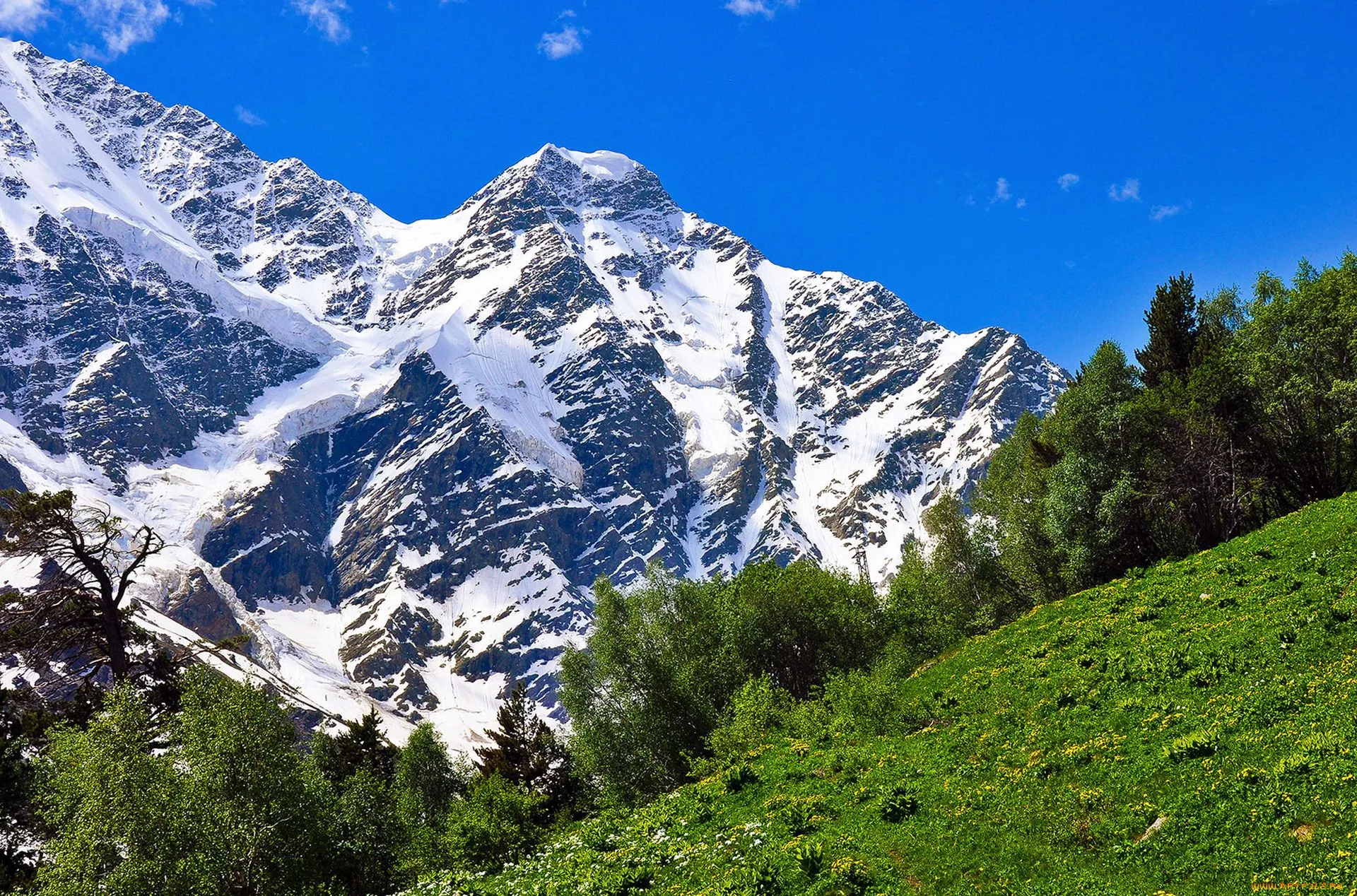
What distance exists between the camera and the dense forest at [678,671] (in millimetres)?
25984

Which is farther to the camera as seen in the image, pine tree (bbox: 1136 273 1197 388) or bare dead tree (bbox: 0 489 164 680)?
Answer: pine tree (bbox: 1136 273 1197 388)

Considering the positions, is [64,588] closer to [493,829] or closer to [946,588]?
[493,829]

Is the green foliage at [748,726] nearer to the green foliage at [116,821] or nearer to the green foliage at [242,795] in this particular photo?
the green foliage at [242,795]

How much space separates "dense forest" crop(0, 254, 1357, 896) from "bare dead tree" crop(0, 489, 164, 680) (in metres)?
0.12

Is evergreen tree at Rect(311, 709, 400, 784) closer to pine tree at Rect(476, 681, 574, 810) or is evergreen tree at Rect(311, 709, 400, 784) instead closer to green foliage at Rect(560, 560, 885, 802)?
pine tree at Rect(476, 681, 574, 810)

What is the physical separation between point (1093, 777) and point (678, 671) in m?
30.1

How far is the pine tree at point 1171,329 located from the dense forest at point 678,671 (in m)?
0.20

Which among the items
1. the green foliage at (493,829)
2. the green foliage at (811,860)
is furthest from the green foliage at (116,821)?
the green foliage at (811,860)

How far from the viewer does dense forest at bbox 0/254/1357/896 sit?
2598 cm

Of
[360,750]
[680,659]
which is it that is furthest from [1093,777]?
[360,750]

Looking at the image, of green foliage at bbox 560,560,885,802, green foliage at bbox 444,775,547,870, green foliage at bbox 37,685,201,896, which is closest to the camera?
green foliage at bbox 37,685,201,896

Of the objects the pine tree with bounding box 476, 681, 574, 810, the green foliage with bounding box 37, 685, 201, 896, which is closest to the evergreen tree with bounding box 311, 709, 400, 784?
the pine tree with bounding box 476, 681, 574, 810

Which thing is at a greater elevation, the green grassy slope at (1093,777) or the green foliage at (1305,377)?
the green foliage at (1305,377)

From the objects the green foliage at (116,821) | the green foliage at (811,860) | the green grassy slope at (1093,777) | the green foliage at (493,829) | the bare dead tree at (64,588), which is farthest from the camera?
the green foliage at (493,829)
